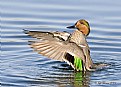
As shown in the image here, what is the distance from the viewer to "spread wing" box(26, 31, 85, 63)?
1000 cm

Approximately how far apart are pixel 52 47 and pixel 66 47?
0.24m

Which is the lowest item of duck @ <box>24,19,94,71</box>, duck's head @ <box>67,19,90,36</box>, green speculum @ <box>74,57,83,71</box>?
green speculum @ <box>74,57,83,71</box>

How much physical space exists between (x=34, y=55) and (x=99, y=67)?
144 centimetres

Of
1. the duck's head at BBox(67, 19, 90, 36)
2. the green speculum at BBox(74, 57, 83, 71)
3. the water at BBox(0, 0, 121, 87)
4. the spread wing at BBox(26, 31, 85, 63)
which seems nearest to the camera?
the water at BBox(0, 0, 121, 87)

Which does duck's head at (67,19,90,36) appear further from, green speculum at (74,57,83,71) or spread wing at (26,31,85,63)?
spread wing at (26,31,85,63)

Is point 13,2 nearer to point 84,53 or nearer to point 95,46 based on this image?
point 95,46

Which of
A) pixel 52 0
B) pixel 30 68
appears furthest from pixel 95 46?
pixel 52 0

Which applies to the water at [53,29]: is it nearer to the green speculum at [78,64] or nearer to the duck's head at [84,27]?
the green speculum at [78,64]

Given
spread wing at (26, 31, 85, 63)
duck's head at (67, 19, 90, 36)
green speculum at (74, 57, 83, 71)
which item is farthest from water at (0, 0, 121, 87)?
duck's head at (67, 19, 90, 36)

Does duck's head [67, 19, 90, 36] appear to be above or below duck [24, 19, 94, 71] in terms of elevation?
above

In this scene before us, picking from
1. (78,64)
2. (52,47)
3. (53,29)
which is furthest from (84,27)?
(53,29)

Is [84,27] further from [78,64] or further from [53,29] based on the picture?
[53,29]

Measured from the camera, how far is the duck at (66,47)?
32.9 feet

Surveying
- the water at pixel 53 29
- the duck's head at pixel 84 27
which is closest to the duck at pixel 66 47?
the duck's head at pixel 84 27
